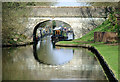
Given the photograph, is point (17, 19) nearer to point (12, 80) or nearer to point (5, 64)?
point (5, 64)

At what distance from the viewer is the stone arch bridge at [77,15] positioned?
2294 cm

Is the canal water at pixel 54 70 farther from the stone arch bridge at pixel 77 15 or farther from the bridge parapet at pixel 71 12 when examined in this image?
the bridge parapet at pixel 71 12

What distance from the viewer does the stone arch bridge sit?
22.9 meters

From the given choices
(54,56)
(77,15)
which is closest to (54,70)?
(54,56)

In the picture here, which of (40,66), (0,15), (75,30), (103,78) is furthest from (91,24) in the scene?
(103,78)

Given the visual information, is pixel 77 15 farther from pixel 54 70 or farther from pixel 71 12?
pixel 54 70

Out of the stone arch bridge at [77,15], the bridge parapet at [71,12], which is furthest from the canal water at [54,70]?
the bridge parapet at [71,12]

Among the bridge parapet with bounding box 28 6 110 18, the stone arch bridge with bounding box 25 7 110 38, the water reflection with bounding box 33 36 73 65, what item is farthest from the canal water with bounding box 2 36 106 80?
the bridge parapet with bounding box 28 6 110 18

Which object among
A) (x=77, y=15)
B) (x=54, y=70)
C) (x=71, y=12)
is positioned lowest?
(x=54, y=70)

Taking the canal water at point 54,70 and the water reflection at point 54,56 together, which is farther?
the water reflection at point 54,56

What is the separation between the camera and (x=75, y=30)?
23.2 m

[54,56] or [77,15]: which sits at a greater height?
[77,15]

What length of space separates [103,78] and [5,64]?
5.18 metres

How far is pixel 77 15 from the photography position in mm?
23031
